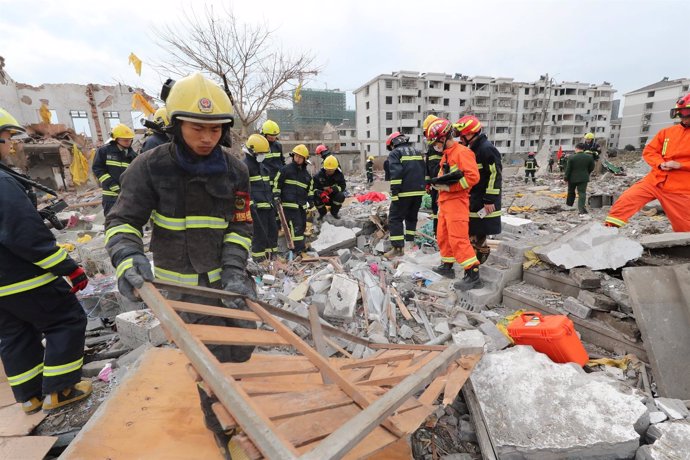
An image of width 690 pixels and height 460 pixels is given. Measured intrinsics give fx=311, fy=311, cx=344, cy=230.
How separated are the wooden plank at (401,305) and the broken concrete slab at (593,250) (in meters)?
1.68

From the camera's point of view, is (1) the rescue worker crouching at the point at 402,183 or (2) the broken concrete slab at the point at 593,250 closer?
(2) the broken concrete slab at the point at 593,250

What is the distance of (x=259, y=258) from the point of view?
5570 millimetres

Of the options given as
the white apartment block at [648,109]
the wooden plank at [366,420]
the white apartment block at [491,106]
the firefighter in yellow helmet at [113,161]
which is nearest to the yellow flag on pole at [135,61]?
the firefighter in yellow helmet at [113,161]

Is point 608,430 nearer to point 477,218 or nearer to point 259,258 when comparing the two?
point 477,218

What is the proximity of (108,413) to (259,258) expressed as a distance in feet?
11.6

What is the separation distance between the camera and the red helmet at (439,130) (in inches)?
154

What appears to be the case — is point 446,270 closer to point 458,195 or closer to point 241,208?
point 458,195

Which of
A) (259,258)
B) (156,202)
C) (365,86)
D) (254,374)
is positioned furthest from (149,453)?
(365,86)

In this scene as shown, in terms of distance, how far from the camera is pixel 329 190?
738 cm

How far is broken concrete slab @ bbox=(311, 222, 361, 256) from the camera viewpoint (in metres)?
6.11

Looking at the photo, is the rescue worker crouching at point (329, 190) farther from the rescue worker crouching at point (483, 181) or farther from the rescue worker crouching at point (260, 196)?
the rescue worker crouching at point (483, 181)

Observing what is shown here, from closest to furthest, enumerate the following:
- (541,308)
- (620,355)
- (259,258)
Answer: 1. (620,355)
2. (541,308)
3. (259,258)

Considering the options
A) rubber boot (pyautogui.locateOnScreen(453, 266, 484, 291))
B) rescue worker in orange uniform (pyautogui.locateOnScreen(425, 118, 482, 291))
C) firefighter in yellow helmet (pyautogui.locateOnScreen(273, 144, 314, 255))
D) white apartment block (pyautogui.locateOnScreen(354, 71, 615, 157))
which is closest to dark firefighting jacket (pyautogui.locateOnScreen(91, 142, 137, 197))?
firefighter in yellow helmet (pyautogui.locateOnScreen(273, 144, 314, 255))

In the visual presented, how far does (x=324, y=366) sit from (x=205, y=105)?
1.41m
